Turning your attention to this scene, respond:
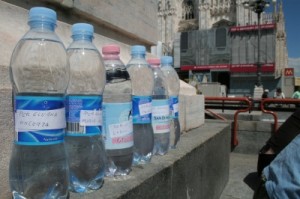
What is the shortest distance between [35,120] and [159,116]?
3.23 feet

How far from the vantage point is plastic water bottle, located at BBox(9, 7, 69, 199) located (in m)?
1.07

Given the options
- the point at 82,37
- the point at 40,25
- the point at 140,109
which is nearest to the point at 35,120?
the point at 40,25

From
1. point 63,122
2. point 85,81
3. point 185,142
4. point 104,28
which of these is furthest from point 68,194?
point 104,28

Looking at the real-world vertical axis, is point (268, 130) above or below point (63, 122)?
below

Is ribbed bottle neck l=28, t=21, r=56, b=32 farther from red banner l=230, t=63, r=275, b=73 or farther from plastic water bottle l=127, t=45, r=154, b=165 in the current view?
red banner l=230, t=63, r=275, b=73

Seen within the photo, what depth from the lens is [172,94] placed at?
7.96ft

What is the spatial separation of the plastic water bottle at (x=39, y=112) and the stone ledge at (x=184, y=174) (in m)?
0.19

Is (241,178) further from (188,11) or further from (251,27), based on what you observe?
(188,11)

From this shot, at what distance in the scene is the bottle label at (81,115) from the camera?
49.7 inches

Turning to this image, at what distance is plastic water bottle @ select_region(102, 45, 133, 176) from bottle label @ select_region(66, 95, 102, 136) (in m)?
0.19

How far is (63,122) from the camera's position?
1152 mm

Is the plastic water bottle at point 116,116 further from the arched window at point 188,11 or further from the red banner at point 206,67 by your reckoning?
the arched window at point 188,11

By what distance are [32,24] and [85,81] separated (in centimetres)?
39

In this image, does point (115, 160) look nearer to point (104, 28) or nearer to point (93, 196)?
point (93, 196)
